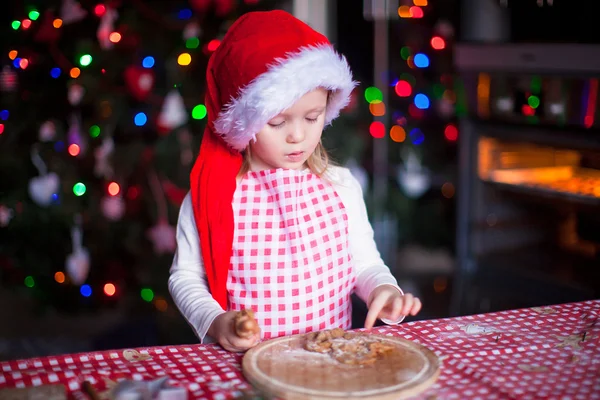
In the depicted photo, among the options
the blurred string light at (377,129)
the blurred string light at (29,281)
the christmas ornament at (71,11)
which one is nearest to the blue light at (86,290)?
the blurred string light at (29,281)

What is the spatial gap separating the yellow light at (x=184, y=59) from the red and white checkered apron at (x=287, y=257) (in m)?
1.37

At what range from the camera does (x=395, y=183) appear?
3713 mm

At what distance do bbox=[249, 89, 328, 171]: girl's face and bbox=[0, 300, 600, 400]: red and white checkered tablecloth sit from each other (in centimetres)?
35

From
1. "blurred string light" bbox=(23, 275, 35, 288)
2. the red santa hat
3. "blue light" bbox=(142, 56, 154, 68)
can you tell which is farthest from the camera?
"blurred string light" bbox=(23, 275, 35, 288)

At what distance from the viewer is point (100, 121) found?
2816 mm

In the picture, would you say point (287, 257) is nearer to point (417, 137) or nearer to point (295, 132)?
point (295, 132)

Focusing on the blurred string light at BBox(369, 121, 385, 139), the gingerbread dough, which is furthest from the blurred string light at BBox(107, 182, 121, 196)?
the gingerbread dough

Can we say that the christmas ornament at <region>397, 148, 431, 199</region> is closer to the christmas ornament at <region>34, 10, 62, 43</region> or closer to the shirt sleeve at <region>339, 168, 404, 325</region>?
the christmas ornament at <region>34, 10, 62, 43</region>

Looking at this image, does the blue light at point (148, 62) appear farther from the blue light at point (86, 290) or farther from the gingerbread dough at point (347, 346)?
the gingerbread dough at point (347, 346)

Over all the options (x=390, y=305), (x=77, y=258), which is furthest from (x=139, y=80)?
(x=390, y=305)

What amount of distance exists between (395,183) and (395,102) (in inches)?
15.4

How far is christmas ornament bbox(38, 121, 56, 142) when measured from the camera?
282 cm

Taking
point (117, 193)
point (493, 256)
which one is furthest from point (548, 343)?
point (493, 256)

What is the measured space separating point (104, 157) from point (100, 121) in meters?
0.13
